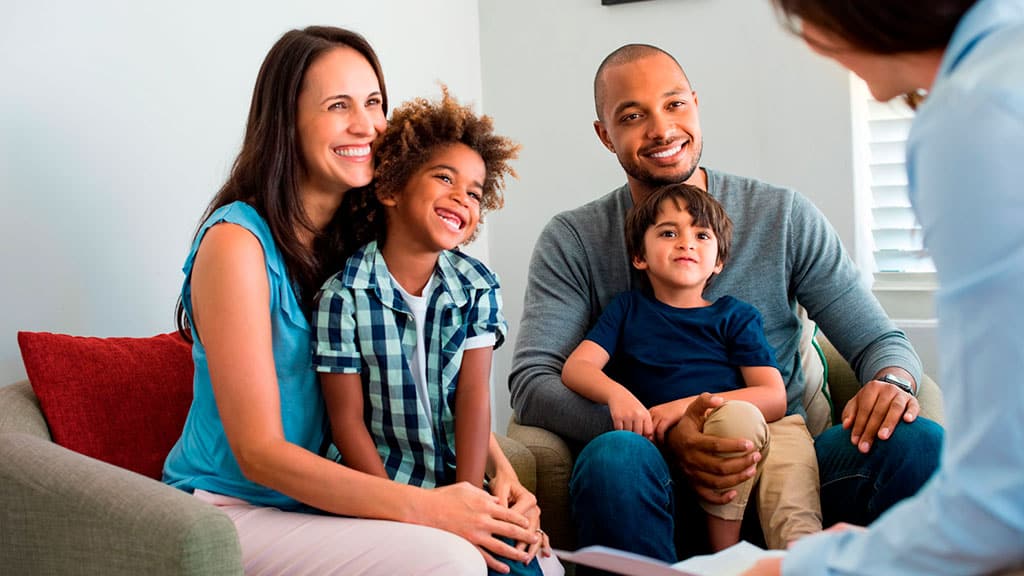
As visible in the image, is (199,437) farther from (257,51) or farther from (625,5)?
(625,5)

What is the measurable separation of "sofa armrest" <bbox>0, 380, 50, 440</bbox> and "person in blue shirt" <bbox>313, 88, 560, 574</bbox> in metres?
0.44

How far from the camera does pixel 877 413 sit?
1.78 m

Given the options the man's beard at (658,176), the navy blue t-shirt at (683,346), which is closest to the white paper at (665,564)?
the navy blue t-shirt at (683,346)

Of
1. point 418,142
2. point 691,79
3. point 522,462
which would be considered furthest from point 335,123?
point 691,79

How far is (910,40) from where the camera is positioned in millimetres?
742

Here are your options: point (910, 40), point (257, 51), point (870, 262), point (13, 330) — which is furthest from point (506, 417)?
point (910, 40)

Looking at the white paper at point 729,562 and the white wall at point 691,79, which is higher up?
the white wall at point 691,79

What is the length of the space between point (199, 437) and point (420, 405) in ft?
1.09

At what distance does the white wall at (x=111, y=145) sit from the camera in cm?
183

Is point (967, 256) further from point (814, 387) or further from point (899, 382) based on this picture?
point (814, 387)

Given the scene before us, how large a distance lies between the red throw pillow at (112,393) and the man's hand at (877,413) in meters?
1.13

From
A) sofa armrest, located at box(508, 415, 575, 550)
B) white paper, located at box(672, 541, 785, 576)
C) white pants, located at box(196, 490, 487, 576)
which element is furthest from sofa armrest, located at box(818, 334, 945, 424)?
white paper, located at box(672, 541, 785, 576)

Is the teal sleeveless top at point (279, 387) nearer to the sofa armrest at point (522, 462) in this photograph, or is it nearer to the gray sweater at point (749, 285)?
the sofa armrest at point (522, 462)

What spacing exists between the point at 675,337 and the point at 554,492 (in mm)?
371
